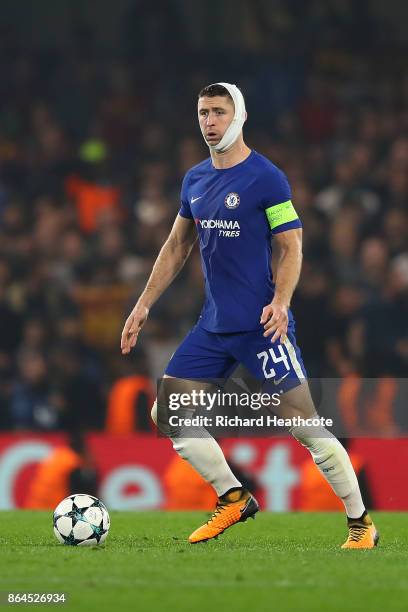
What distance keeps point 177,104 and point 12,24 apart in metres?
2.69

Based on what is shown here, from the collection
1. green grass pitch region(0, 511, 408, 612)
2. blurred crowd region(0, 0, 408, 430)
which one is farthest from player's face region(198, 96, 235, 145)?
blurred crowd region(0, 0, 408, 430)

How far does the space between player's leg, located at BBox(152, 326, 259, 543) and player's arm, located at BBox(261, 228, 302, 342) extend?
14.6 inches

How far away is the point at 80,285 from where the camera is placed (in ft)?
47.6

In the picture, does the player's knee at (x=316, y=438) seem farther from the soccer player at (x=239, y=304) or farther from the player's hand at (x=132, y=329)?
the player's hand at (x=132, y=329)

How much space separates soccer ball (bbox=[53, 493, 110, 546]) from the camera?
7.61 metres

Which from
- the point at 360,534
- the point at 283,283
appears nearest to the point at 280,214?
the point at 283,283

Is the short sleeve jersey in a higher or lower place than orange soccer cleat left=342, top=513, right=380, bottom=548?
higher

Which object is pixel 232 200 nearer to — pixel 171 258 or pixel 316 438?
pixel 171 258

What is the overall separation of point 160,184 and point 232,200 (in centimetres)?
863

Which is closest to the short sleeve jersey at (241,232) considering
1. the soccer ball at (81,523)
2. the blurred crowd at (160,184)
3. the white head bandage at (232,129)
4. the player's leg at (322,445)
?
the white head bandage at (232,129)

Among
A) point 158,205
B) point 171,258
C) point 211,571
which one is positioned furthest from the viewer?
point 158,205

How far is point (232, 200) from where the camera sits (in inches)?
293

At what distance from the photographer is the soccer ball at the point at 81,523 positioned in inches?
299

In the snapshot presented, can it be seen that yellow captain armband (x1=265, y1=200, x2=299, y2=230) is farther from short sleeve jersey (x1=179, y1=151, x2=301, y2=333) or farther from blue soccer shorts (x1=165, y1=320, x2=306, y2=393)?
blue soccer shorts (x1=165, y1=320, x2=306, y2=393)
